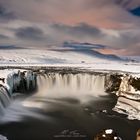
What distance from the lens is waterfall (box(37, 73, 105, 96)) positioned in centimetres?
6612

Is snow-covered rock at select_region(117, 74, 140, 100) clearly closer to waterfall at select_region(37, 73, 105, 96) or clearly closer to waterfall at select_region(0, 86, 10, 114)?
waterfall at select_region(37, 73, 105, 96)

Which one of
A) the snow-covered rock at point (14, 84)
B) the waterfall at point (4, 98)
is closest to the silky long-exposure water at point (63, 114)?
the waterfall at point (4, 98)

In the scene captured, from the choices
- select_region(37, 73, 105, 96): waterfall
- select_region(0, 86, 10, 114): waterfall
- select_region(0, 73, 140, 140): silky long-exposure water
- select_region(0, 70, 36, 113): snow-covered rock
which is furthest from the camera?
select_region(37, 73, 105, 96): waterfall

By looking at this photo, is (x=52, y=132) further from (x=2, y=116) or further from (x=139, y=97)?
(x=139, y=97)

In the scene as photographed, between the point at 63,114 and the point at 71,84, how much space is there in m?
25.9

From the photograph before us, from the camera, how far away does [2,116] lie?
39.3 m

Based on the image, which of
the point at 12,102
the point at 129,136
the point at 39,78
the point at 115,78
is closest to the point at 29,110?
the point at 12,102

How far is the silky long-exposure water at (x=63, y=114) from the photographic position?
34.6 m

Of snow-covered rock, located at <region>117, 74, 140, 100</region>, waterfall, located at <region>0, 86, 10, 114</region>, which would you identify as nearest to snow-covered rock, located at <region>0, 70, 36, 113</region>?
waterfall, located at <region>0, 86, 10, 114</region>

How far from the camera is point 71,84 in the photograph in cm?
6962

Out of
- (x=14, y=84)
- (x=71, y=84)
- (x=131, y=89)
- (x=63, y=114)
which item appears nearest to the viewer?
(x=63, y=114)

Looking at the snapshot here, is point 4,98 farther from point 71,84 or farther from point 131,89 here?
point 71,84

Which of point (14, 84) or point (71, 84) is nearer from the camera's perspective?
point (14, 84)

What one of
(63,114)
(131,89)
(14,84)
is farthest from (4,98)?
(131,89)
